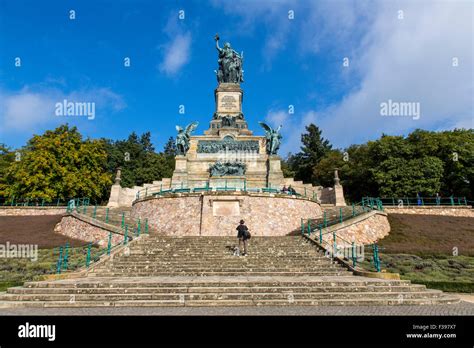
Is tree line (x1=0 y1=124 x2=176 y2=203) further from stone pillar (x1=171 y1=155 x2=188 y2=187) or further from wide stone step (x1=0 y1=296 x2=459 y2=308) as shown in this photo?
wide stone step (x1=0 y1=296 x2=459 y2=308)

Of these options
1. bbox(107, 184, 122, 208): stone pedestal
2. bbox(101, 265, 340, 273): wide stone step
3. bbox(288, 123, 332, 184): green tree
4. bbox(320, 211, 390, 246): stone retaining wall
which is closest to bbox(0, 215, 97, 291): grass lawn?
bbox(101, 265, 340, 273): wide stone step

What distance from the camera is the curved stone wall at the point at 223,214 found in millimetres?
22047

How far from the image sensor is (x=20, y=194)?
36.7m

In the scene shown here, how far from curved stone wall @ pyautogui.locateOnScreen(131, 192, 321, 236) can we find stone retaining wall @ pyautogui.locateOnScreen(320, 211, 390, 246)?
11.9 feet

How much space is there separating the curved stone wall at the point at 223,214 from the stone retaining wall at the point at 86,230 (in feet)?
12.0

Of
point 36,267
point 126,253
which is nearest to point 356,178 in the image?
point 126,253

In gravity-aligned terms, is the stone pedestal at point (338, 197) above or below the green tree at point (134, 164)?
below

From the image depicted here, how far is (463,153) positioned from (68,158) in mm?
47656

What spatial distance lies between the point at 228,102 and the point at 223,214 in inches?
893

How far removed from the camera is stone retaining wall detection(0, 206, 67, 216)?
31906mm

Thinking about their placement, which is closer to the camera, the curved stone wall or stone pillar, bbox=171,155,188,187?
the curved stone wall

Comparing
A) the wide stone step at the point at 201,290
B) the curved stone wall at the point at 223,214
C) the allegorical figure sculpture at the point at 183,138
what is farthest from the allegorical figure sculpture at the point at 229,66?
the wide stone step at the point at 201,290

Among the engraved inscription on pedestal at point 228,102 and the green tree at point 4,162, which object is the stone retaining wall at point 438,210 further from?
the green tree at point 4,162
